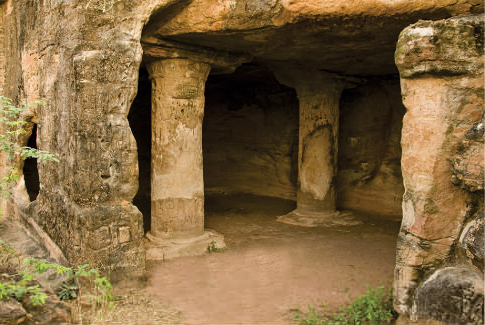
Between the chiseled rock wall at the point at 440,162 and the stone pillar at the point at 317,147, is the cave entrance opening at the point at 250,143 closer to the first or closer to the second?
the stone pillar at the point at 317,147

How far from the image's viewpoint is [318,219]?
23.5 feet

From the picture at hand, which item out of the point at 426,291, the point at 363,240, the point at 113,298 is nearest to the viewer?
the point at 426,291

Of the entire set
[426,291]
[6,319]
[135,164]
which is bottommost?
[6,319]

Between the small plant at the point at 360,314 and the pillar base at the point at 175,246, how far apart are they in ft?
6.89

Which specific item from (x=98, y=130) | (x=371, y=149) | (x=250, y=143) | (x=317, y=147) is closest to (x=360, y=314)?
(x=98, y=130)

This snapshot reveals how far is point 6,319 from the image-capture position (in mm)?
3053

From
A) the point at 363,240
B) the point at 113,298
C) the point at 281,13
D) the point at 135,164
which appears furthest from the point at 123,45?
the point at 363,240

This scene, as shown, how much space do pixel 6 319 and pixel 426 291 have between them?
2.99 metres

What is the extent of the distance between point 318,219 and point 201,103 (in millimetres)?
2965

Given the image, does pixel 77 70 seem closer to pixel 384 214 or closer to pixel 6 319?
pixel 6 319

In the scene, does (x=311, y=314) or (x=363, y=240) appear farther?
(x=363, y=240)

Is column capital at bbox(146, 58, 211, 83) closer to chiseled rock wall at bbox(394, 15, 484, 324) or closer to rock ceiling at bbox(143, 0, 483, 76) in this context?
rock ceiling at bbox(143, 0, 483, 76)

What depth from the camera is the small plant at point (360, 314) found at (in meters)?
3.45

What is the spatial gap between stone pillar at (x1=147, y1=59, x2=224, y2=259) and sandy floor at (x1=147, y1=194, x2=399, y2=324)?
46cm
